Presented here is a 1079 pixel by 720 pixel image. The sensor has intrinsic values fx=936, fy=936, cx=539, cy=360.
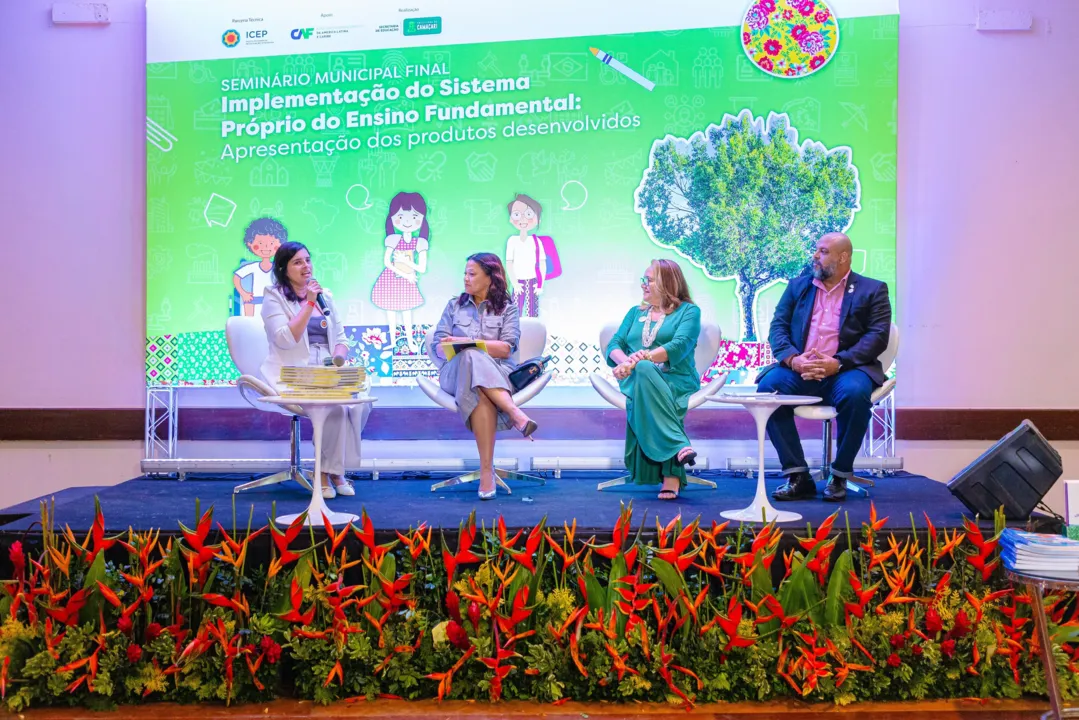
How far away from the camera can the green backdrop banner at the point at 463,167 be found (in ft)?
17.8

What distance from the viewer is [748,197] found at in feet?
17.8

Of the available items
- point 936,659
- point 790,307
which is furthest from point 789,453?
point 936,659

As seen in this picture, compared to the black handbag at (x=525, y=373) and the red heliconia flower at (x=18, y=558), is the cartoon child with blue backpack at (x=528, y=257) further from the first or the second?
the red heliconia flower at (x=18, y=558)

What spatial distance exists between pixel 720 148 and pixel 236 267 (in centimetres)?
291

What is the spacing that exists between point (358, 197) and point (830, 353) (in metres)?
2.81

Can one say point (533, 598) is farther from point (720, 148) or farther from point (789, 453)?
point (720, 148)

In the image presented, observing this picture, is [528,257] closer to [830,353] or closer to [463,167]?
[463,167]

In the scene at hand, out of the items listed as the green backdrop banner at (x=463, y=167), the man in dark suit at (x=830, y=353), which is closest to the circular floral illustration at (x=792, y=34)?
the green backdrop banner at (x=463, y=167)

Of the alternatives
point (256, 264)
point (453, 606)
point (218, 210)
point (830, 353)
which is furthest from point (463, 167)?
point (453, 606)

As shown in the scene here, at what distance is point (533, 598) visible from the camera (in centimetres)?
288

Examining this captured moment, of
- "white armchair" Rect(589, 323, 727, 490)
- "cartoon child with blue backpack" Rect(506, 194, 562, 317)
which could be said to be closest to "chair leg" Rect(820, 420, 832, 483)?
"white armchair" Rect(589, 323, 727, 490)

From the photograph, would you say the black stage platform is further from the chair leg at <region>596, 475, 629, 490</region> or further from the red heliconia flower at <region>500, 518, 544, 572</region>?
the red heliconia flower at <region>500, 518, 544, 572</region>

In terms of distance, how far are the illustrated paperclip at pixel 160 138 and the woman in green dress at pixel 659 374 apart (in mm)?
2858

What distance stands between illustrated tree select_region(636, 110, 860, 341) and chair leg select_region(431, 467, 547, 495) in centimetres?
155
